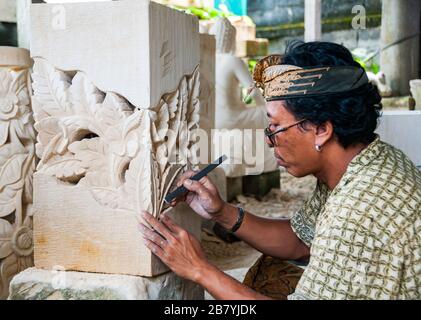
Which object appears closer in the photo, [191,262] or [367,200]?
[367,200]

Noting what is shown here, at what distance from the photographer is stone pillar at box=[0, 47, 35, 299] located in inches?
96.4

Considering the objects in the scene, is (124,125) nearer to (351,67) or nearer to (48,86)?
(48,86)

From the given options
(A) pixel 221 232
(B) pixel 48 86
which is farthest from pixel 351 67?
(A) pixel 221 232

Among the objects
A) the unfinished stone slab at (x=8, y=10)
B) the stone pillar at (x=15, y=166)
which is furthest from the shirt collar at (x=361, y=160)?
the unfinished stone slab at (x=8, y=10)

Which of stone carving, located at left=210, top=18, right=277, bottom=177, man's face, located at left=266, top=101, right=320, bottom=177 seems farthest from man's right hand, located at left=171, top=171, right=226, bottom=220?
stone carving, located at left=210, top=18, right=277, bottom=177

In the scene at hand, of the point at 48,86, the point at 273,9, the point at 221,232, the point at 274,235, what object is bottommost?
the point at 221,232

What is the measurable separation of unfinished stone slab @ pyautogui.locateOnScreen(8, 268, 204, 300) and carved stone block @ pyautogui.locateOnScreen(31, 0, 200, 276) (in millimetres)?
33

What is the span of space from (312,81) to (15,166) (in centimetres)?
139

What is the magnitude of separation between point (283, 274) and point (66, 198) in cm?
93

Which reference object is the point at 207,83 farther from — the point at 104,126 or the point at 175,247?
the point at 175,247

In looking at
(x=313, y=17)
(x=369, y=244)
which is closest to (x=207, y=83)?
(x=369, y=244)

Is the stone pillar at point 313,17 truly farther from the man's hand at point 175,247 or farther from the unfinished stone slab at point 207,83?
the man's hand at point 175,247

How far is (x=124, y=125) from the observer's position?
5.91 ft

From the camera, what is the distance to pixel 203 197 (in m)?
2.05
